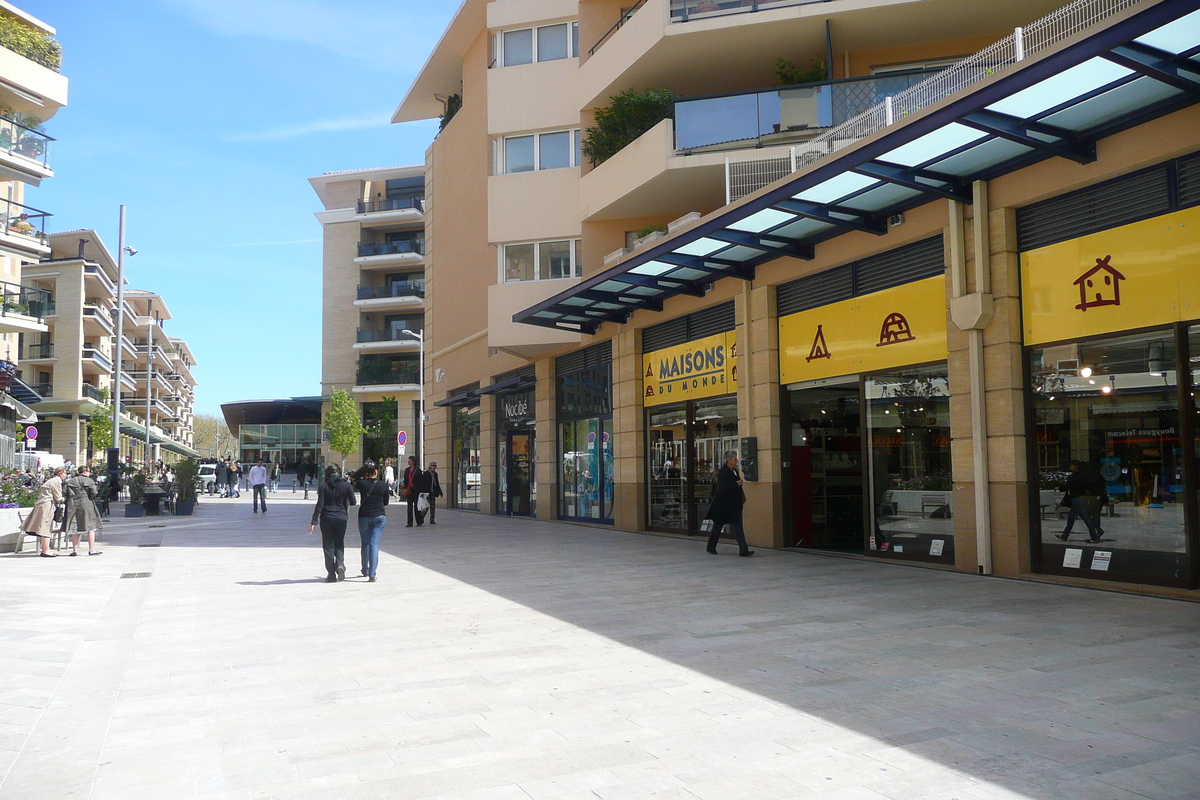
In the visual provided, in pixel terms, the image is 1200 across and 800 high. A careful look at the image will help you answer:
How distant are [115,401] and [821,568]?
31.5 meters

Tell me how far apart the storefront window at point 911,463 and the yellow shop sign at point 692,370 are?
3691mm

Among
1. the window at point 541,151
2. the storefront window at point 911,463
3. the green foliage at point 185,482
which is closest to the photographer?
the storefront window at point 911,463

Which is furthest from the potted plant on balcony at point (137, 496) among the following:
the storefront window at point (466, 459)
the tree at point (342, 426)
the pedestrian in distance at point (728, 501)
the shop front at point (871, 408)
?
the tree at point (342, 426)

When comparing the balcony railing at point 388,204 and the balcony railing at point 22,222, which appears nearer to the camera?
the balcony railing at point 22,222

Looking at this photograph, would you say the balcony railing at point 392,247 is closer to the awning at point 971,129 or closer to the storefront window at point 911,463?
the awning at point 971,129

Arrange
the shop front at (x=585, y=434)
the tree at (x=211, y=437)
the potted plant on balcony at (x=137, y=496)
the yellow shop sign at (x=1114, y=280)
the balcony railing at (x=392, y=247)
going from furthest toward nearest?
the tree at (x=211, y=437) → the balcony railing at (x=392, y=247) → the potted plant on balcony at (x=137, y=496) → the shop front at (x=585, y=434) → the yellow shop sign at (x=1114, y=280)

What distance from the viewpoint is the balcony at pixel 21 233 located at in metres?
31.4

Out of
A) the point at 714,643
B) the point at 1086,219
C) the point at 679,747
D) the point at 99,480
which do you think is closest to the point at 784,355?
the point at 1086,219

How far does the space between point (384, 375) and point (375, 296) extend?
5.19 metres

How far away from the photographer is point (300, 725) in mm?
5672

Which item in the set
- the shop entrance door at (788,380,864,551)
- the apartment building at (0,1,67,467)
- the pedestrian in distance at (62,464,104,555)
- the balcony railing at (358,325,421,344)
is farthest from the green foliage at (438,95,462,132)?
the balcony railing at (358,325,421,344)

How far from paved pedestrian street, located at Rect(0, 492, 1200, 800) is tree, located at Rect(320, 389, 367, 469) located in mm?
47101

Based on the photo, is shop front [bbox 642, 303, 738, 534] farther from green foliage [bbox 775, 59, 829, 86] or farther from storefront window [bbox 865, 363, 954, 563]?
green foliage [bbox 775, 59, 829, 86]

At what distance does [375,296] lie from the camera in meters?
62.1
